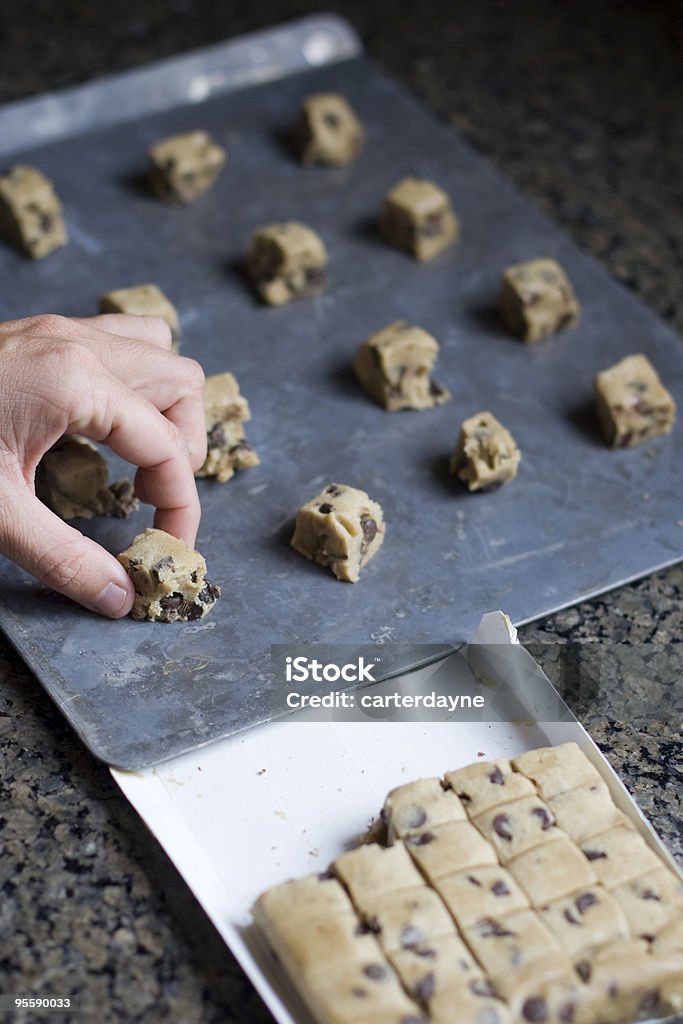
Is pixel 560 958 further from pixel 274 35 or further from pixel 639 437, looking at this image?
pixel 274 35

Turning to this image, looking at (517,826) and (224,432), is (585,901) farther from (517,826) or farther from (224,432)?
(224,432)

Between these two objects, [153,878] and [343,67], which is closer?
[153,878]

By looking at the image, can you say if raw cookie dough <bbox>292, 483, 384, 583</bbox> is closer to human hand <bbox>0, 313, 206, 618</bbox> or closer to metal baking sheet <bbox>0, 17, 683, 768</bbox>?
metal baking sheet <bbox>0, 17, 683, 768</bbox>

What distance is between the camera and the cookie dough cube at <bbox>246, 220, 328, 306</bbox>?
8.28 feet

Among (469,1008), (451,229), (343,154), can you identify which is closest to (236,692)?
(469,1008)

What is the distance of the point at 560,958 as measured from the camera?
4.82 ft

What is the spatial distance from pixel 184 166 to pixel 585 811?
168cm

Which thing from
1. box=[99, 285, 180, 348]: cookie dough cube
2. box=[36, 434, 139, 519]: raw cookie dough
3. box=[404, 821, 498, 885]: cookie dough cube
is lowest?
box=[36, 434, 139, 519]: raw cookie dough

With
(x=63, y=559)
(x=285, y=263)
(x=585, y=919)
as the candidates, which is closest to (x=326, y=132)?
(x=285, y=263)

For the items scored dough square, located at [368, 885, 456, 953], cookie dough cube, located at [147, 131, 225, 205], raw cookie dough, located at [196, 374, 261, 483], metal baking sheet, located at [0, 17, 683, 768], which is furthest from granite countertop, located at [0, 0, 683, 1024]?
cookie dough cube, located at [147, 131, 225, 205]

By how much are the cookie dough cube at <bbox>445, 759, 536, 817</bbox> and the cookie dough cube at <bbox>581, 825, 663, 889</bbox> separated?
0.10 m

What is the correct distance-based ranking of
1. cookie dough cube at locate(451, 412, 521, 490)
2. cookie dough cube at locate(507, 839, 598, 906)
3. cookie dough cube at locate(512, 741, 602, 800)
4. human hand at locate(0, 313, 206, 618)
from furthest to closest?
cookie dough cube at locate(451, 412, 521, 490) < human hand at locate(0, 313, 206, 618) < cookie dough cube at locate(512, 741, 602, 800) < cookie dough cube at locate(507, 839, 598, 906)

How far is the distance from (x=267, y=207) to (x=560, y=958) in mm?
1814

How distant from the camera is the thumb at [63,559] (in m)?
1.80
